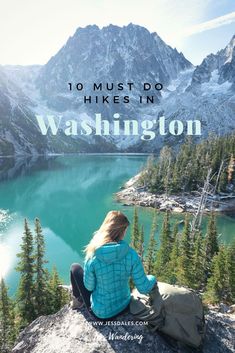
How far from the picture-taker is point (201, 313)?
27.9 ft

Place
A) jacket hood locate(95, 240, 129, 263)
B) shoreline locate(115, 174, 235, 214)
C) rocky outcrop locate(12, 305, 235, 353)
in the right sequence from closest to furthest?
A: 1. jacket hood locate(95, 240, 129, 263)
2. rocky outcrop locate(12, 305, 235, 353)
3. shoreline locate(115, 174, 235, 214)

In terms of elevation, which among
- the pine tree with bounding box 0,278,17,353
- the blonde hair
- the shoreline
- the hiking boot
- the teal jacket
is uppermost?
the blonde hair

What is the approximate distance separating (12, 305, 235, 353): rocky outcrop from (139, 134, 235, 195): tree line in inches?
3267

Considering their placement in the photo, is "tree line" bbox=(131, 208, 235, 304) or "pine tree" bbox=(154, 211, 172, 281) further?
"pine tree" bbox=(154, 211, 172, 281)

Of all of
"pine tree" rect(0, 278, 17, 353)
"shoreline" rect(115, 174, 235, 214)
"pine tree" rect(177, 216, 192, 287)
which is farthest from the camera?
"shoreline" rect(115, 174, 235, 214)

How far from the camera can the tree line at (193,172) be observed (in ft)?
310

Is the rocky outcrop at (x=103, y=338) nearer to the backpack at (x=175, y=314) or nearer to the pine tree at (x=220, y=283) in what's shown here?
the backpack at (x=175, y=314)

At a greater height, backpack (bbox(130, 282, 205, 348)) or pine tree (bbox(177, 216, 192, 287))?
backpack (bbox(130, 282, 205, 348))

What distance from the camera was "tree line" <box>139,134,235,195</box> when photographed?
94.4 meters

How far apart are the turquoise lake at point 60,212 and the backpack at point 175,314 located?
130 feet

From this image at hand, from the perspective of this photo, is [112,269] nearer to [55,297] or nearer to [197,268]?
[55,297]

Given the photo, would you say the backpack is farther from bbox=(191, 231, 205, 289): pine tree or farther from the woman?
bbox=(191, 231, 205, 289): pine tree

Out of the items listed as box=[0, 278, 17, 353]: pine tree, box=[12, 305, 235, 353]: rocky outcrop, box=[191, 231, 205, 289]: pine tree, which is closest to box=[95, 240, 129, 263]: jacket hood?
box=[12, 305, 235, 353]: rocky outcrop

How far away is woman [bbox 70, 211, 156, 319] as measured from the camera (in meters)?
7.84
